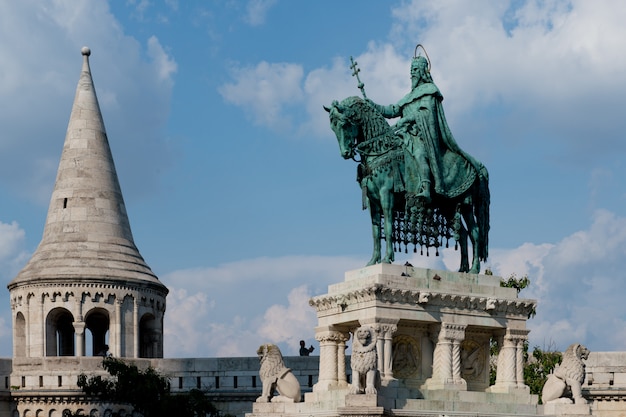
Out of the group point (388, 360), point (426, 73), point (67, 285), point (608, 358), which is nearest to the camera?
point (388, 360)

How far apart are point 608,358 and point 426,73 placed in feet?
48.4

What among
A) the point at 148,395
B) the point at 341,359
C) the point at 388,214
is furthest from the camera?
the point at 148,395

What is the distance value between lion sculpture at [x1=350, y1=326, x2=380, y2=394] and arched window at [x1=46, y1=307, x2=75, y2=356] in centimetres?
2265

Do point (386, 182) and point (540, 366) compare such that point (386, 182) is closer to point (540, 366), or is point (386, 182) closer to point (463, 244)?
point (463, 244)

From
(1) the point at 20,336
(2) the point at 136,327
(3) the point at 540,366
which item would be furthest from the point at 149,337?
(3) the point at 540,366

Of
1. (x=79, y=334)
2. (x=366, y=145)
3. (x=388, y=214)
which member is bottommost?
(x=79, y=334)

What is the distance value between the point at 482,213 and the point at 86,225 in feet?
69.5

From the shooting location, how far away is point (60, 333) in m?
54.7

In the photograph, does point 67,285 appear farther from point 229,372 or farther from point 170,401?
point 170,401

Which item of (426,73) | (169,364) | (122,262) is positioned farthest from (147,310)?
(426,73)

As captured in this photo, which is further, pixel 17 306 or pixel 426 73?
pixel 17 306

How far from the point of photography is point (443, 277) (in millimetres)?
33656

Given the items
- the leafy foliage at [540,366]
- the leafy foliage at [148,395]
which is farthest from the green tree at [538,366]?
the leafy foliage at [148,395]

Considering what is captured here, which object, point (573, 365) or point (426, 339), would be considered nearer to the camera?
point (426, 339)
